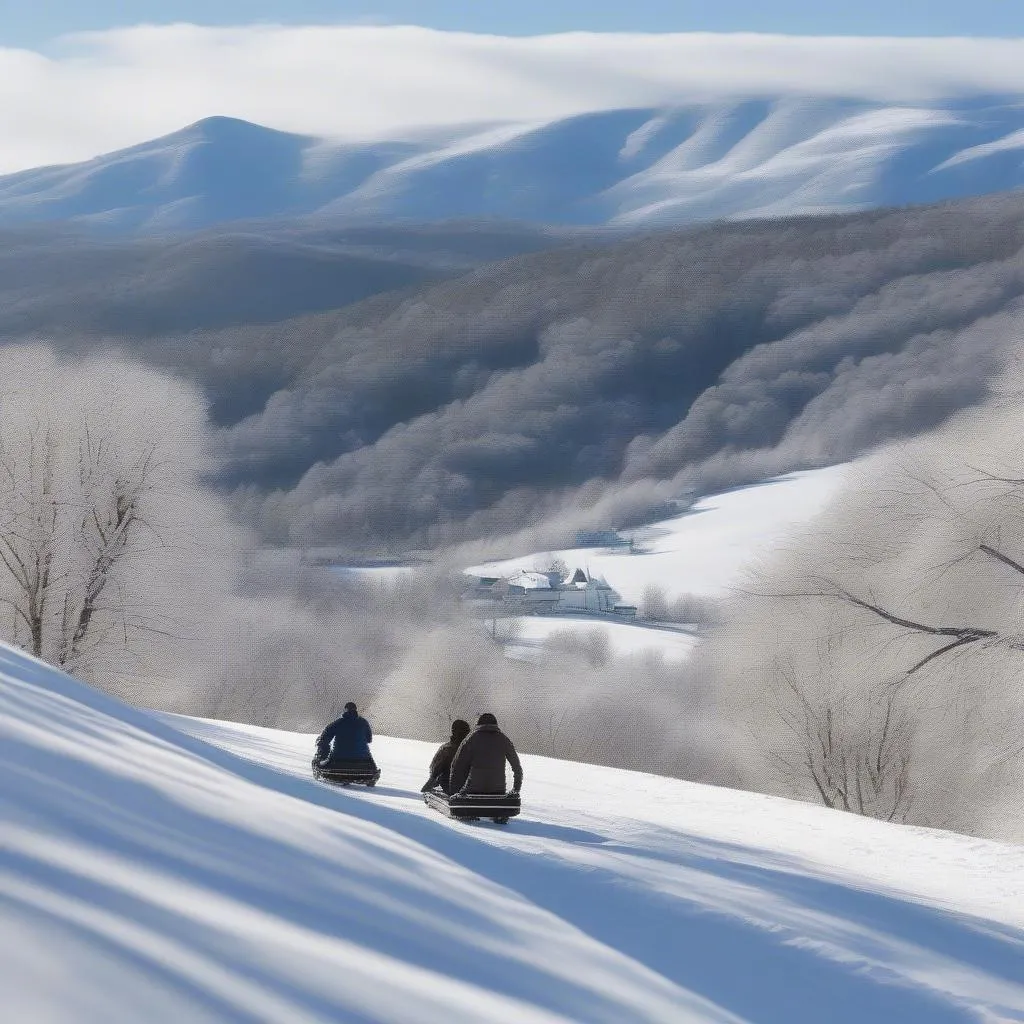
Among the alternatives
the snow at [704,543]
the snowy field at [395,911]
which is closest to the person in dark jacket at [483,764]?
the snowy field at [395,911]

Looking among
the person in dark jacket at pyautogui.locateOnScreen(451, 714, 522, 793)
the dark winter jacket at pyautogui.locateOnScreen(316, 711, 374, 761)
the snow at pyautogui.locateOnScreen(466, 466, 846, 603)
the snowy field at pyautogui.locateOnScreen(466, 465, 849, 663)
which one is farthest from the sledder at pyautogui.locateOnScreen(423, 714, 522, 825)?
the snow at pyautogui.locateOnScreen(466, 466, 846, 603)

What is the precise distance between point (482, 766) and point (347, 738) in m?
2.71

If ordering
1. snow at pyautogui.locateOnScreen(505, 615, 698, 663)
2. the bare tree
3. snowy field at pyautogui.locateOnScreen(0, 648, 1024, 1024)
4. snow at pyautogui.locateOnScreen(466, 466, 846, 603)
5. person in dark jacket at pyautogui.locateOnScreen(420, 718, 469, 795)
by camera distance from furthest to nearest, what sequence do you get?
1. snow at pyautogui.locateOnScreen(466, 466, 846, 603)
2. snow at pyautogui.locateOnScreen(505, 615, 698, 663)
3. the bare tree
4. person in dark jacket at pyautogui.locateOnScreen(420, 718, 469, 795)
5. snowy field at pyautogui.locateOnScreen(0, 648, 1024, 1024)

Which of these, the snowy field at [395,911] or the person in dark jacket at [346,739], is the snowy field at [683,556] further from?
the snowy field at [395,911]

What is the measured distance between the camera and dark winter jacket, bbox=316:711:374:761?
14.0m

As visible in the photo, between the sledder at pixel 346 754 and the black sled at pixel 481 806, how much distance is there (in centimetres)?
220

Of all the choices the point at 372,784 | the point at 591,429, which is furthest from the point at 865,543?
the point at 591,429

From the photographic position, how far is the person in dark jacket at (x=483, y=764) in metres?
11.8

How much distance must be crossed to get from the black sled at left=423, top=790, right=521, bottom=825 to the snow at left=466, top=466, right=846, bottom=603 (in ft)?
299

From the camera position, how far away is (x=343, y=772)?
14.1 m

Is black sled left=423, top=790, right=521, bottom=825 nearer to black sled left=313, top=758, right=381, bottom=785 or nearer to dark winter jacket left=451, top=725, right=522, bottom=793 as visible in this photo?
dark winter jacket left=451, top=725, right=522, bottom=793

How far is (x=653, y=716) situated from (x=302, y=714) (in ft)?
63.4

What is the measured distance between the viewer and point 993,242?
182875 mm

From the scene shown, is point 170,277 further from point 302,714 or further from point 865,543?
point 865,543
